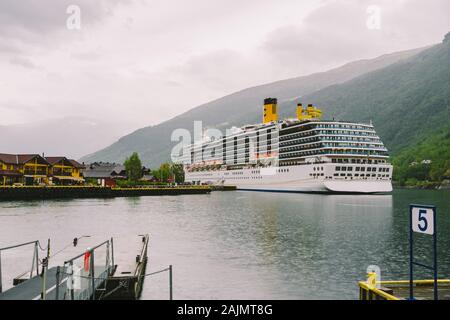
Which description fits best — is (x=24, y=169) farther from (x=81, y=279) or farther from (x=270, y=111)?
(x=81, y=279)

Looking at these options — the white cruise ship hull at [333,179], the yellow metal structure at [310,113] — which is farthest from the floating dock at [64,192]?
the yellow metal structure at [310,113]

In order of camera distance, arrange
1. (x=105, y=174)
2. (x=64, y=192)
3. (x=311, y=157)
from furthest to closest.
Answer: (x=105, y=174)
(x=311, y=157)
(x=64, y=192)

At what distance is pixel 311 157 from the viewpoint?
119m

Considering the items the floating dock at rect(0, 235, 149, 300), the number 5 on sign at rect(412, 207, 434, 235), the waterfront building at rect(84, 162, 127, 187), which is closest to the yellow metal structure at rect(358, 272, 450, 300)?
the number 5 on sign at rect(412, 207, 434, 235)

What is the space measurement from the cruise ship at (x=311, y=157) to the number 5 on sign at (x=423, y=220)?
323 ft

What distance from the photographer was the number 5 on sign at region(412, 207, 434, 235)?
493 inches

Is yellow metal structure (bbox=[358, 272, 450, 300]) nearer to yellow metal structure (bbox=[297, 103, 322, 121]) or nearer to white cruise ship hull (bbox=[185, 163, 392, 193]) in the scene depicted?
white cruise ship hull (bbox=[185, 163, 392, 193])

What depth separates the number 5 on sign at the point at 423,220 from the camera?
12.5 metres

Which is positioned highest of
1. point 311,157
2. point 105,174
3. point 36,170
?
point 311,157

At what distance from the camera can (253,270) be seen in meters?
24.9

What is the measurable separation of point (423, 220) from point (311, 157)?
10766cm

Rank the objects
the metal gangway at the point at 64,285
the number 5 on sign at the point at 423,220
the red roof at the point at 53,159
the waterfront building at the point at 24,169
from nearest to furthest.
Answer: the number 5 on sign at the point at 423,220 < the metal gangway at the point at 64,285 < the waterfront building at the point at 24,169 < the red roof at the point at 53,159

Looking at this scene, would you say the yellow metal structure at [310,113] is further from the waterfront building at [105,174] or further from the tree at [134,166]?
the waterfront building at [105,174]

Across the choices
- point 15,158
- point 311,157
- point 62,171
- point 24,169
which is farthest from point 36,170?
point 311,157
